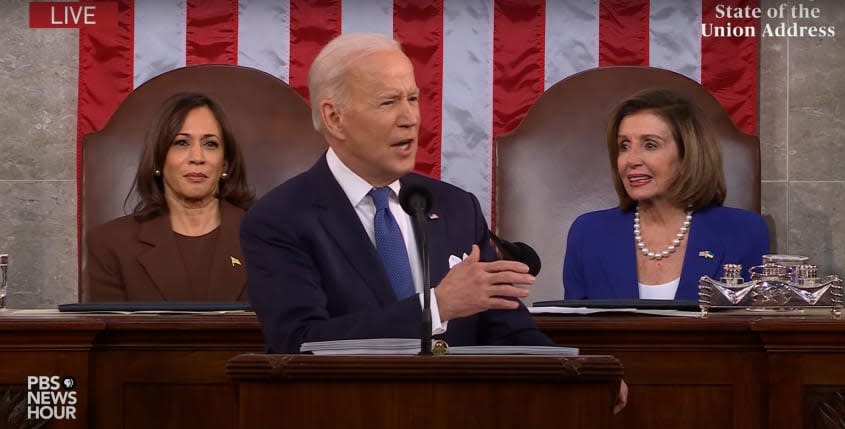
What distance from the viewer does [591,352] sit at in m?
3.52

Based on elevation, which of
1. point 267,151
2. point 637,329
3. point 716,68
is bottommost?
point 637,329

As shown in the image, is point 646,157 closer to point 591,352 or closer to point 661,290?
point 661,290

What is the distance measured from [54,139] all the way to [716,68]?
9.26ft

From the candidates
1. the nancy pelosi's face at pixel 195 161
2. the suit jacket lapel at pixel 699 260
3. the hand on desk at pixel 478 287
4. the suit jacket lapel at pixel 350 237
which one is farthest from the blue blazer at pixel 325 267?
the nancy pelosi's face at pixel 195 161

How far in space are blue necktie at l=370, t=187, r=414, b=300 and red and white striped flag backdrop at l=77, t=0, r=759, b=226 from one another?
2.87 meters

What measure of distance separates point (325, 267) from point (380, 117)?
38 cm

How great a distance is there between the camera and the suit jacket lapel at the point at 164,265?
4.79m

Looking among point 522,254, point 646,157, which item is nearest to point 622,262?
point 646,157

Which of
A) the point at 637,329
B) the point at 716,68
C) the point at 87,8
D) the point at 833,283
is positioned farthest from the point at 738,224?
the point at 87,8

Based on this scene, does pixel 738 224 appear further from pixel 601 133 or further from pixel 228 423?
pixel 228 423

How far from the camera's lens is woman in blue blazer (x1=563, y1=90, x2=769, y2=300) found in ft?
14.8

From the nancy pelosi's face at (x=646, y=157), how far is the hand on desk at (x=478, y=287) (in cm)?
183

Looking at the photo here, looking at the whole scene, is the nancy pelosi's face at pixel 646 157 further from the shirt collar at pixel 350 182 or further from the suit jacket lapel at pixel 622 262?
the shirt collar at pixel 350 182

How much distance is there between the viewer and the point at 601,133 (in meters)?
5.59
